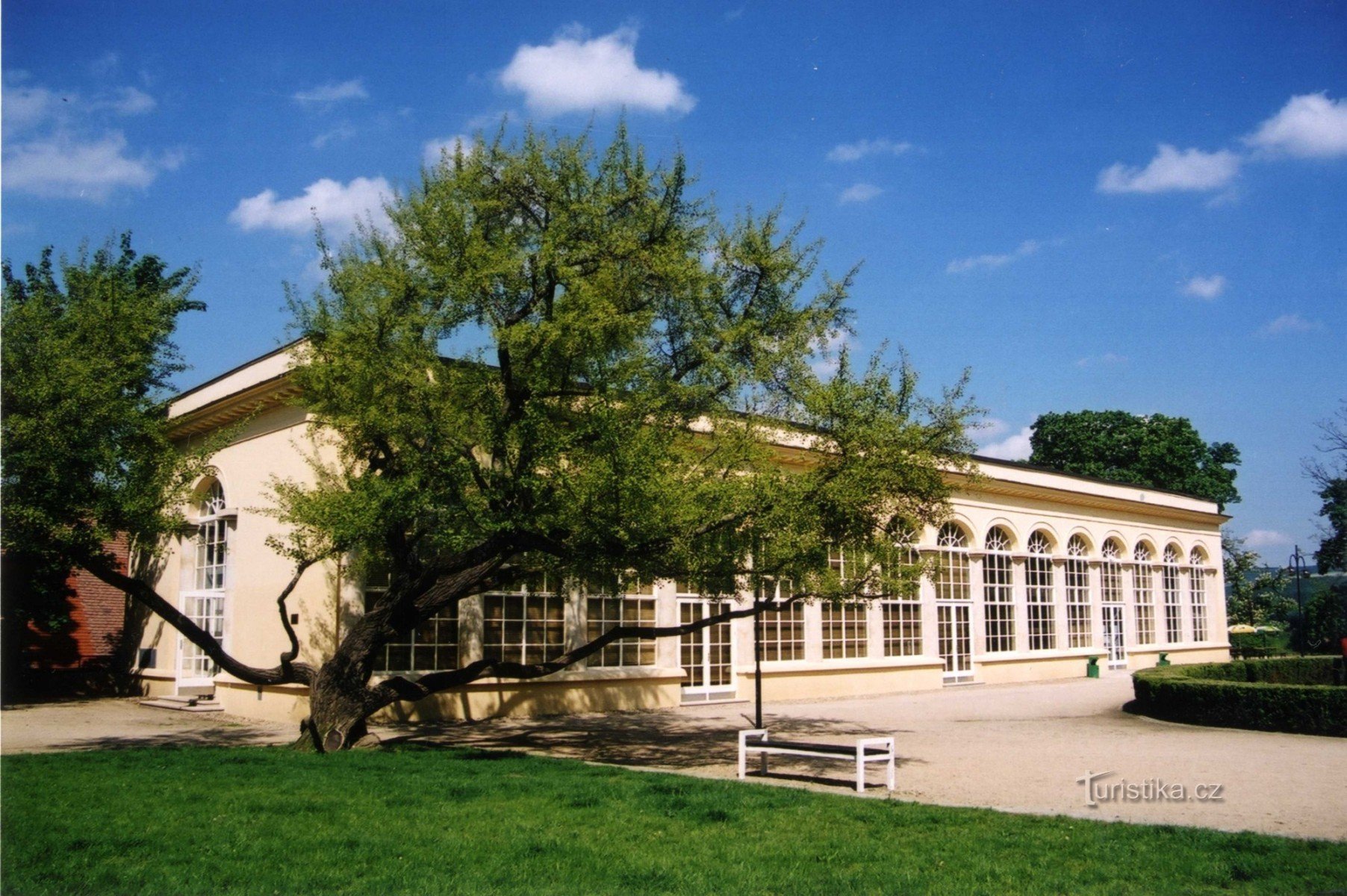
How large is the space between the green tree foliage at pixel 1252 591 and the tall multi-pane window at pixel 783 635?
104 ft

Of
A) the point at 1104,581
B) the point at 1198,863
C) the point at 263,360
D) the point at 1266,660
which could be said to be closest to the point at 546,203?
the point at 263,360

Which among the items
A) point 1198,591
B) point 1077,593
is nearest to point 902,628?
point 1077,593

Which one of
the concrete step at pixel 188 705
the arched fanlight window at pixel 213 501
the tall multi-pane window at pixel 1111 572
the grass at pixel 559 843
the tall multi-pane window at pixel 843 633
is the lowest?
the concrete step at pixel 188 705

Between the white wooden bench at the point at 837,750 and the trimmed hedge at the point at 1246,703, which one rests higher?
the white wooden bench at the point at 837,750

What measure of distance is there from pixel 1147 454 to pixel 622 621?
133 feet

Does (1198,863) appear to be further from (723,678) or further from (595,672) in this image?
(723,678)

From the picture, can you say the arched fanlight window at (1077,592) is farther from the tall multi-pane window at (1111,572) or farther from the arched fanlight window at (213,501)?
the arched fanlight window at (213,501)

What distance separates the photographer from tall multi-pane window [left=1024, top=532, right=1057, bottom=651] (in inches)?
1168

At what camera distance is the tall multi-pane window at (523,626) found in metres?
18.2

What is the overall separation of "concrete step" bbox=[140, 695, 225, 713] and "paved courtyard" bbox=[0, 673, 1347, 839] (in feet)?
1.14

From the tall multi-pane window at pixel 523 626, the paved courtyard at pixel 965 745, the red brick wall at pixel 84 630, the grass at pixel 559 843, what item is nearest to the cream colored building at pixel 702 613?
the tall multi-pane window at pixel 523 626

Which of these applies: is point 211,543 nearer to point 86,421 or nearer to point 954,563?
point 86,421

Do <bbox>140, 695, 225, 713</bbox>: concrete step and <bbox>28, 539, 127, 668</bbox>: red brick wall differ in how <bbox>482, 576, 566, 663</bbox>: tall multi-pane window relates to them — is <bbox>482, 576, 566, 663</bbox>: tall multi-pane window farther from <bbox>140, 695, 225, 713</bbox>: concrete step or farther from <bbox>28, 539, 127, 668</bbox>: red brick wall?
<bbox>28, 539, 127, 668</bbox>: red brick wall

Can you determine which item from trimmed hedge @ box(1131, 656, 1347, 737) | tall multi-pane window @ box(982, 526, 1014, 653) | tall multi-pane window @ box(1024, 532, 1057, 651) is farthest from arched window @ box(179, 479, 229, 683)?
tall multi-pane window @ box(1024, 532, 1057, 651)
